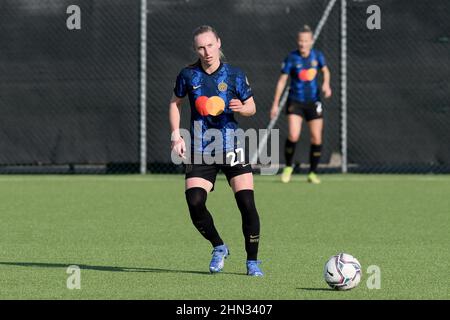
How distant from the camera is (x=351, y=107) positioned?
59.2ft

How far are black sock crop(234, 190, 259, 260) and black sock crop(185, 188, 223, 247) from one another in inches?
9.7

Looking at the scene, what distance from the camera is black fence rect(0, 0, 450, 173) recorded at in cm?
1777

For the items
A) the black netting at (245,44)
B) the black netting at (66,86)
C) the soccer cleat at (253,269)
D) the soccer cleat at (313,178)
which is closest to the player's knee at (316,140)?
the soccer cleat at (313,178)

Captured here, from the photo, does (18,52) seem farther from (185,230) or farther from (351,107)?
(185,230)

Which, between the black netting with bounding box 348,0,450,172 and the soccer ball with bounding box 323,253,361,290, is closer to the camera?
the soccer ball with bounding box 323,253,361,290

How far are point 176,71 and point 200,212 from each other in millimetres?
10286

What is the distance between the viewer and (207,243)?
9.55m

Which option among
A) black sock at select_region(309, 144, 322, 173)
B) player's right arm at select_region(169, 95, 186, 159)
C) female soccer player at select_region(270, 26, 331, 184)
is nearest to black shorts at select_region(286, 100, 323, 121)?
female soccer player at select_region(270, 26, 331, 184)

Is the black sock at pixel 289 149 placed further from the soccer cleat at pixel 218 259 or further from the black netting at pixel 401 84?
the soccer cleat at pixel 218 259

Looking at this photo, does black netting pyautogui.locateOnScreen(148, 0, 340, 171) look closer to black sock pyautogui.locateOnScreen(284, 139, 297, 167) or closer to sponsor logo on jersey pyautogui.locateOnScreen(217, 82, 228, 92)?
black sock pyautogui.locateOnScreen(284, 139, 297, 167)

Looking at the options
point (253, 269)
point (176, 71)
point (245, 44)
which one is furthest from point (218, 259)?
point (176, 71)

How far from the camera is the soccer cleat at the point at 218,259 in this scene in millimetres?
7707

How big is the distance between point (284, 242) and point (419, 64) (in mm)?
8962
